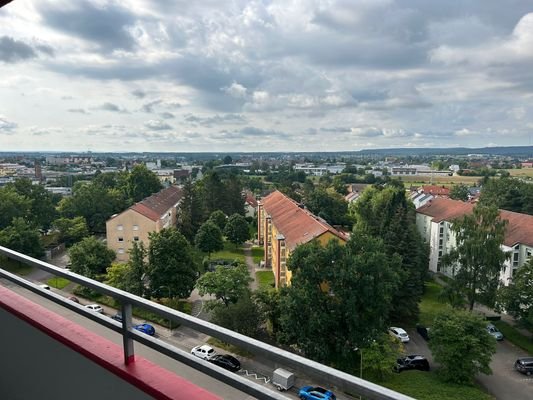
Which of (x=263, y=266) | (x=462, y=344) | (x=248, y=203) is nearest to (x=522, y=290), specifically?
(x=462, y=344)

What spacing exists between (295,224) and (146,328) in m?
11.9

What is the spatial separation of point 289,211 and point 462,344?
320 inches

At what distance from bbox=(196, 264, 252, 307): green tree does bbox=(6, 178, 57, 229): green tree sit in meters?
13.7

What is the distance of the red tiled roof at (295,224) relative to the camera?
436 inches

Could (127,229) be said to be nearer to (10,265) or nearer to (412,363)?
(412,363)

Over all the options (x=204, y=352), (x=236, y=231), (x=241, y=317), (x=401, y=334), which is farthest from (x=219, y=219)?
(x=204, y=352)

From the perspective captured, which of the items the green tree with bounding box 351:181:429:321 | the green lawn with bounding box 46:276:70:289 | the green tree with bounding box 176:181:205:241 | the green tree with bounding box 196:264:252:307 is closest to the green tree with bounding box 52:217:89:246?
the green tree with bounding box 176:181:205:241

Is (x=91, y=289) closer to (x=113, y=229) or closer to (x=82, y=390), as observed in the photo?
(x=82, y=390)

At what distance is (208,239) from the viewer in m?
18.3

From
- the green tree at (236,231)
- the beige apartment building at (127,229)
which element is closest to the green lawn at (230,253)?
the green tree at (236,231)

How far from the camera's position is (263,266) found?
17672 mm

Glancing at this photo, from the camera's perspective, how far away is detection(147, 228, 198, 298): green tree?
1104 centimetres

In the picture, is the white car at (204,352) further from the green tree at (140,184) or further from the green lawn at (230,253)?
the green tree at (140,184)

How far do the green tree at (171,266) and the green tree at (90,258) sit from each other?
296cm
